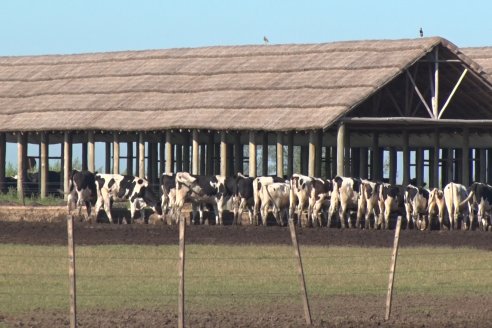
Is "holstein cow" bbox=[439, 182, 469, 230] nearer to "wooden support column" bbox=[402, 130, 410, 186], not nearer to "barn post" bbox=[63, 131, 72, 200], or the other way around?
"wooden support column" bbox=[402, 130, 410, 186]

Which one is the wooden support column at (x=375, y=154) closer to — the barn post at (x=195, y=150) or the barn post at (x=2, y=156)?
the barn post at (x=195, y=150)

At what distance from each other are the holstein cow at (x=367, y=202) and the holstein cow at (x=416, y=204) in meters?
0.78

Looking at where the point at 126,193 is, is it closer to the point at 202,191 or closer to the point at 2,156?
the point at 202,191

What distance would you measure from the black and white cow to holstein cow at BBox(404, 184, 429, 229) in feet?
28.8

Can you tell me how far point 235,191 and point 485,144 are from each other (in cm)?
1374

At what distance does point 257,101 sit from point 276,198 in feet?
13.9

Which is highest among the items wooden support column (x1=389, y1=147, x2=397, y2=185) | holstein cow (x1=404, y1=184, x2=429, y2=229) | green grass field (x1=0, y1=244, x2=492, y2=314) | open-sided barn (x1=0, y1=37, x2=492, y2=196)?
open-sided barn (x1=0, y1=37, x2=492, y2=196)

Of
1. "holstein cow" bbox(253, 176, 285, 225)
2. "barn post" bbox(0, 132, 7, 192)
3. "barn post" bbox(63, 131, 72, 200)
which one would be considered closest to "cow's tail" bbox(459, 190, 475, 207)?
"holstein cow" bbox(253, 176, 285, 225)

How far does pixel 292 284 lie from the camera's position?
25.0m

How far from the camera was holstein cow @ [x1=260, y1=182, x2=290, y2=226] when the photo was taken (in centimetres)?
4066

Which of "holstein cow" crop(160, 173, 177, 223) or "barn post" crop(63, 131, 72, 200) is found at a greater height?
"barn post" crop(63, 131, 72, 200)

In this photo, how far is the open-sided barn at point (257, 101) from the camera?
4238 cm

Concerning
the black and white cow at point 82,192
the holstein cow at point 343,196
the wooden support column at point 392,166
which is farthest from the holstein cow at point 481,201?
the wooden support column at point 392,166

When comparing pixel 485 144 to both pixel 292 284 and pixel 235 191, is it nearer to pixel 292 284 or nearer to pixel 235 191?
pixel 235 191
